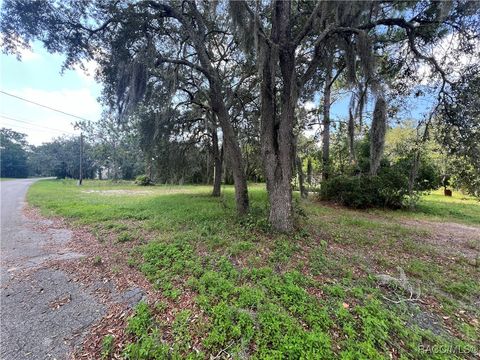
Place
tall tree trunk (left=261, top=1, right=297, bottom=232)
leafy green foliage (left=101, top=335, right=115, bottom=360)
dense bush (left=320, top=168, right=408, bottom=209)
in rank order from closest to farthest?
leafy green foliage (left=101, top=335, right=115, bottom=360) < tall tree trunk (left=261, top=1, right=297, bottom=232) < dense bush (left=320, top=168, right=408, bottom=209)

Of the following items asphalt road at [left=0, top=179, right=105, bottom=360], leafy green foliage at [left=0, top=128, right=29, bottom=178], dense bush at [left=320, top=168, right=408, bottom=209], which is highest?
leafy green foliage at [left=0, top=128, right=29, bottom=178]

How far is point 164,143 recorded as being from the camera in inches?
328

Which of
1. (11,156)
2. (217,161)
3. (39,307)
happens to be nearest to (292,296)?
(39,307)

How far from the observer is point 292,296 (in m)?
2.38

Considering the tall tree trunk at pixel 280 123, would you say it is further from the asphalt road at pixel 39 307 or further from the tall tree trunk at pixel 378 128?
the asphalt road at pixel 39 307

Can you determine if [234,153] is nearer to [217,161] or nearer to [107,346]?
[107,346]

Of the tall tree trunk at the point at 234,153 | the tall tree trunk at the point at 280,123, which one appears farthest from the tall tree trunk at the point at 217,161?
the tall tree trunk at the point at 280,123

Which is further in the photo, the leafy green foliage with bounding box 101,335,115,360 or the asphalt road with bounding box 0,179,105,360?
the asphalt road with bounding box 0,179,105,360

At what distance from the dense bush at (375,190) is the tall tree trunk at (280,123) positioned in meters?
5.31

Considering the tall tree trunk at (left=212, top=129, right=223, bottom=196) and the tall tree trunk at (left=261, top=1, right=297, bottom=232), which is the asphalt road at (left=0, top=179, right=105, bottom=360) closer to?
the tall tree trunk at (left=261, top=1, right=297, bottom=232)

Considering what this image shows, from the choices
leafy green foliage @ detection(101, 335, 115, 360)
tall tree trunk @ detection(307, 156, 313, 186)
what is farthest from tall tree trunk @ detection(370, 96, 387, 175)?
tall tree trunk @ detection(307, 156, 313, 186)

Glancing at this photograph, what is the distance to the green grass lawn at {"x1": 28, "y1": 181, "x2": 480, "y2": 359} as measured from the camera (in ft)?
5.99

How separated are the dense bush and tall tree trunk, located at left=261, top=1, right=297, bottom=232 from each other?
5.31 m

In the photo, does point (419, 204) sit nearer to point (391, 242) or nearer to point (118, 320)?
point (391, 242)
